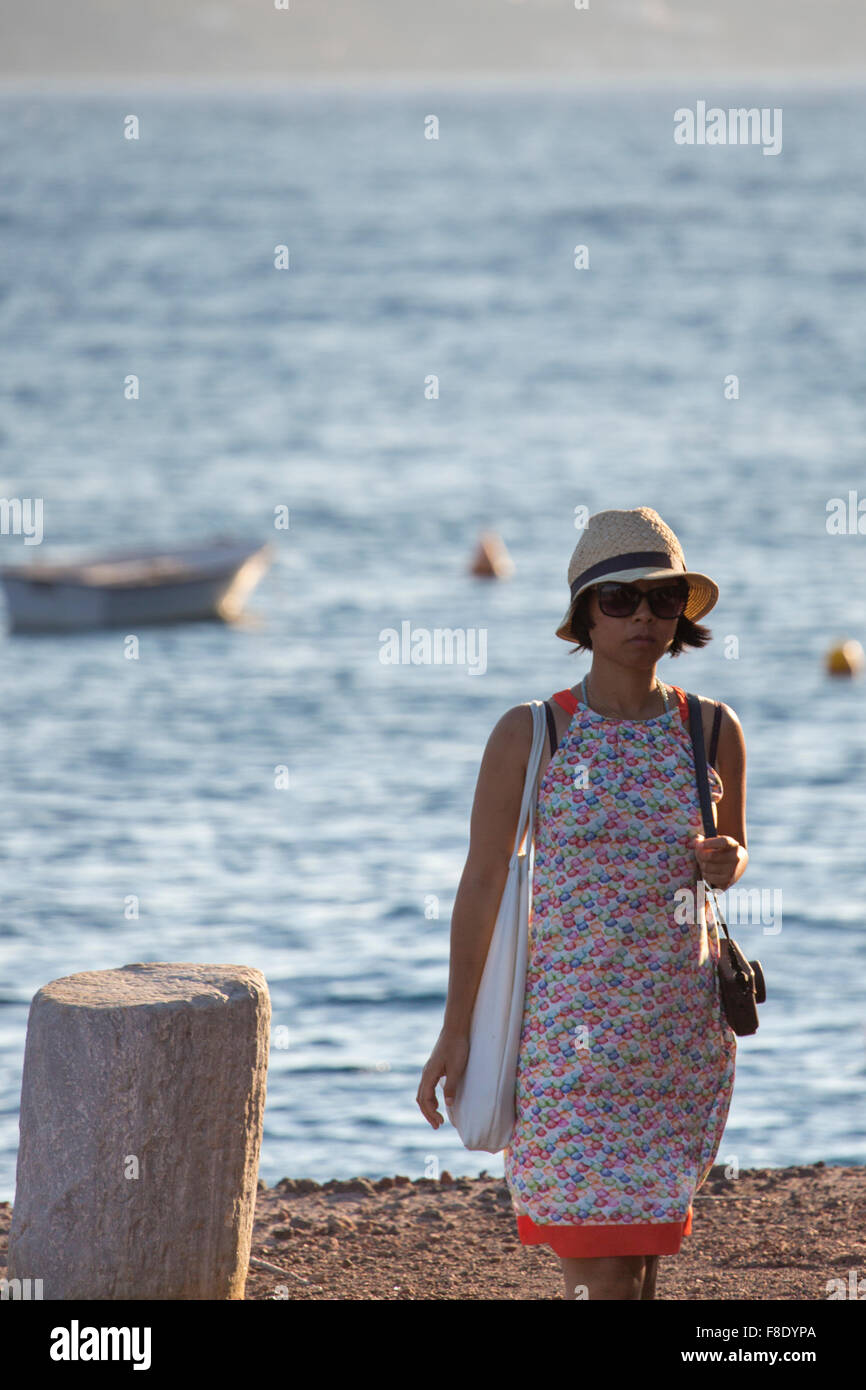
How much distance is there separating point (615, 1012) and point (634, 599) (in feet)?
2.57

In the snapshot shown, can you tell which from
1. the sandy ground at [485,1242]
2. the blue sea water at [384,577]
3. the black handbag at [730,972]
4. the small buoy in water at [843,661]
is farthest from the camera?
the small buoy in water at [843,661]

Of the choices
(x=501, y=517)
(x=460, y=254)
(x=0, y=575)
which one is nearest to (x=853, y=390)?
(x=501, y=517)

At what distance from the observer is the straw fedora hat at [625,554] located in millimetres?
3840

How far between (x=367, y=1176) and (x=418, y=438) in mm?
32814

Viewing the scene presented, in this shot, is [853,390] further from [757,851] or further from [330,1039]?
[330,1039]

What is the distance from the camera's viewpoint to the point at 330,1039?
30.0ft

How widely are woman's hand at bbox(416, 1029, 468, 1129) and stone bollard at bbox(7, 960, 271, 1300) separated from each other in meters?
0.73

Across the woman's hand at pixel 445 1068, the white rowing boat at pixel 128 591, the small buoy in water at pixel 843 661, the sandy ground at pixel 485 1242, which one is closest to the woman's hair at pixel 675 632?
the woman's hand at pixel 445 1068

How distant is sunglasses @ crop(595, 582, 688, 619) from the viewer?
384cm

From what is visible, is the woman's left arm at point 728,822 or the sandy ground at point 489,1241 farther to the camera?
the sandy ground at point 489,1241

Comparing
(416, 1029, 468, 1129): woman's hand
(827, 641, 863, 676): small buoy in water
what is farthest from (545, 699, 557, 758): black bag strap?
(827, 641, 863, 676): small buoy in water

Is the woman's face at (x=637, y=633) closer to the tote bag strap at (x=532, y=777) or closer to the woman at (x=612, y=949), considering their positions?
the woman at (x=612, y=949)

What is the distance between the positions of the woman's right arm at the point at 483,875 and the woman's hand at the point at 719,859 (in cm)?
36

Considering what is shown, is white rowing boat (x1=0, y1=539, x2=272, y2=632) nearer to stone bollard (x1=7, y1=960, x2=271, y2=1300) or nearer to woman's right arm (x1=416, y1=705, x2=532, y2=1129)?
stone bollard (x1=7, y1=960, x2=271, y2=1300)
